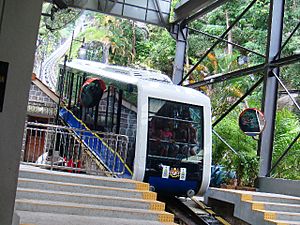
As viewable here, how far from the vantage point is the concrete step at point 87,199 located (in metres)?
6.96

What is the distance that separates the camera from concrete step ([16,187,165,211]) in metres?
6.96

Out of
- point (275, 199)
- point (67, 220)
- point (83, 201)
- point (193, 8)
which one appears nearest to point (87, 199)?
point (83, 201)

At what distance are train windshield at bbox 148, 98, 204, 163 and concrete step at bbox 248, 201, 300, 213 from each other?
6.14 ft

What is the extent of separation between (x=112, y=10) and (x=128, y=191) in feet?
28.5

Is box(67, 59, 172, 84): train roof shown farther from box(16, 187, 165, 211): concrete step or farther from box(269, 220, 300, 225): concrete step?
box(269, 220, 300, 225): concrete step

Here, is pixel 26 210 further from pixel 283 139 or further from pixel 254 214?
pixel 283 139

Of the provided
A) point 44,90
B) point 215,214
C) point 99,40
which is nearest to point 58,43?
point 99,40

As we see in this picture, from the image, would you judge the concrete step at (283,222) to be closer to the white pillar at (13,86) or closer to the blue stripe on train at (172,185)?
the blue stripe on train at (172,185)

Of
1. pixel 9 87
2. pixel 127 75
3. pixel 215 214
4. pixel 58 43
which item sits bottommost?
pixel 215 214

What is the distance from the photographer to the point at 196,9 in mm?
14625

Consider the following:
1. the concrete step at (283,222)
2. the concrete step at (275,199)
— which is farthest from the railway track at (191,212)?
the concrete step at (283,222)

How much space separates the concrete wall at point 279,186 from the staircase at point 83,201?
10.5 ft

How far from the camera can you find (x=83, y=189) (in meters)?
7.68

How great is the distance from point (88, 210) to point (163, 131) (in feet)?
10.7
